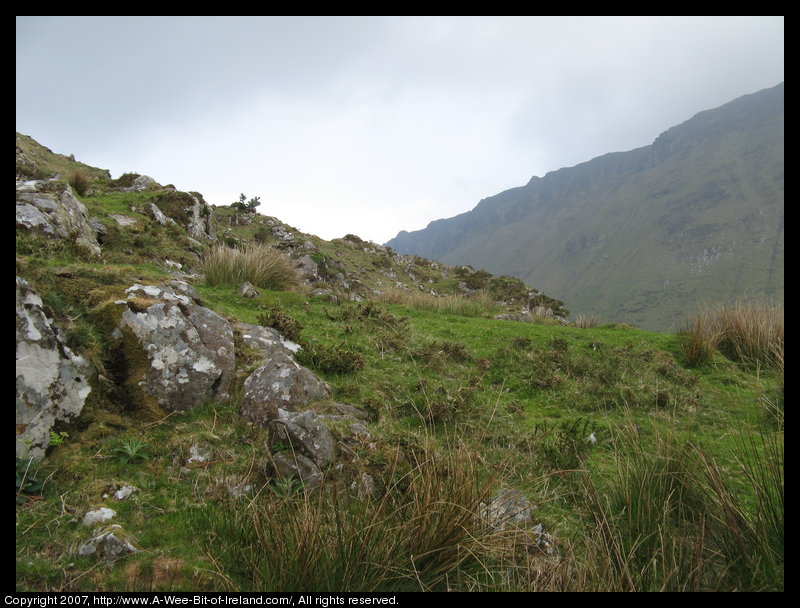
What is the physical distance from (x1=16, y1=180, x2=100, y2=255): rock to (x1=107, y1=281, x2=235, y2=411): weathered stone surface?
439 centimetres

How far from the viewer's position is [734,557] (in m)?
2.83

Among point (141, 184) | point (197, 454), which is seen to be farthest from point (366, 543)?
point (141, 184)

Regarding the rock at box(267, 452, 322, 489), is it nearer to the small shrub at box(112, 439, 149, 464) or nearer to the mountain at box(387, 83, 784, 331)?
the small shrub at box(112, 439, 149, 464)

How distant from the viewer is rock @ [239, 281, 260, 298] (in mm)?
9609

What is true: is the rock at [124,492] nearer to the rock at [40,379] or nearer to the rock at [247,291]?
the rock at [40,379]

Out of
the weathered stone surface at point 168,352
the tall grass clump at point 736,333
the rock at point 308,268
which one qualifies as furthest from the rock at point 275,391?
the rock at point 308,268

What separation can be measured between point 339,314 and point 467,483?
754 cm

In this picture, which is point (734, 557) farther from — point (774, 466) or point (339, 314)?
point (339, 314)

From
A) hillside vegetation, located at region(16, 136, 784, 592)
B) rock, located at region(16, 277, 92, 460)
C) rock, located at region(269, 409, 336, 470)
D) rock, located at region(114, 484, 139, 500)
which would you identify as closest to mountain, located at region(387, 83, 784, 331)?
hillside vegetation, located at region(16, 136, 784, 592)

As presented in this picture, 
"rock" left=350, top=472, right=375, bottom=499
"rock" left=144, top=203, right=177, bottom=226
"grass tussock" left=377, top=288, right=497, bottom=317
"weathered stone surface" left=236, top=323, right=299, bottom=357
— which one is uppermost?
"rock" left=144, top=203, right=177, bottom=226

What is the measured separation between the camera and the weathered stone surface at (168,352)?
4688 mm

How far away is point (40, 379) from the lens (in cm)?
365

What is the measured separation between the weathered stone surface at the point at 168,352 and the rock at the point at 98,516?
157 centimetres
